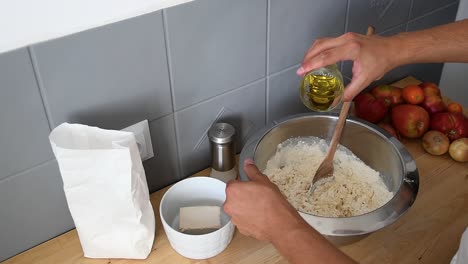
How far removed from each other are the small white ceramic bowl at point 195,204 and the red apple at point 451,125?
54 centimetres

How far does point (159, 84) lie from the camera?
841 millimetres

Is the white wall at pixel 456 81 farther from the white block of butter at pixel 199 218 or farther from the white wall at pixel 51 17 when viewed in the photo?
the white wall at pixel 51 17

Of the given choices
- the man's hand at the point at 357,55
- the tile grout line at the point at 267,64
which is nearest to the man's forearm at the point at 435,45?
the man's hand at the point at 357,55

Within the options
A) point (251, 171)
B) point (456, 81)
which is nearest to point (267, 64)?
point (251, 171)

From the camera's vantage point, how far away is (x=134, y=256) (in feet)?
2.69

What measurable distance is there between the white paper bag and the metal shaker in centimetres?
19

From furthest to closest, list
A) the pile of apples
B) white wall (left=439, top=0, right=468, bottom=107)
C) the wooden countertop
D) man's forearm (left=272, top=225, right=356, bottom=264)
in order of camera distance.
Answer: white wall (left=439, top=0, right=468, bottom=107) < the pile of apples < the wooden countertop < man's forearm (left=272, top=225, right=356, bottom=264)

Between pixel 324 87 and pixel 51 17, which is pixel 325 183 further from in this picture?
pixel 51 17

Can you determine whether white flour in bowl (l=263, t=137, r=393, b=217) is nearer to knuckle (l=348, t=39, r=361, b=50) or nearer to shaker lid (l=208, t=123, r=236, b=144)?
shaker lid (l=208, t=123, r=236, b=144)

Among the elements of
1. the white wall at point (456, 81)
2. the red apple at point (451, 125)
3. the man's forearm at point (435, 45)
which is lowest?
the white wall at point (456, 81)

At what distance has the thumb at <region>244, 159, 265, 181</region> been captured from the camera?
732 millimetres

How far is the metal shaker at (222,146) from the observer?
0.90 metres

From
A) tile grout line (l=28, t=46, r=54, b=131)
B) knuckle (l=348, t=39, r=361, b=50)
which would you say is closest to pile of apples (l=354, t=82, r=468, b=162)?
knuckle (l=348, t=39, r=361, b=50)

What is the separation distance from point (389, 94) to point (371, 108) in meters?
0.09
